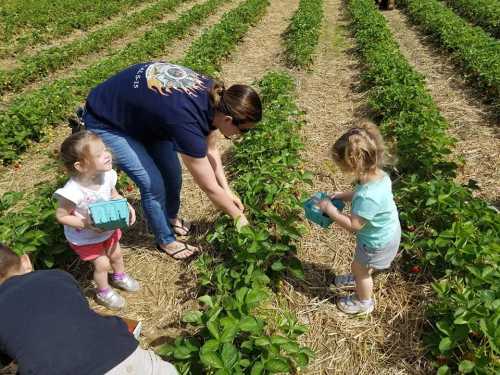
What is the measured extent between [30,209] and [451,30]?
33.9ft

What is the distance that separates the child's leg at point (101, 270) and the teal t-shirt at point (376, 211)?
186 cm

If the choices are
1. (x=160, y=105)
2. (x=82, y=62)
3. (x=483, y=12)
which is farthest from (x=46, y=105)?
(x=483, y=12)

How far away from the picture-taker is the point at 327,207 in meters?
2.58

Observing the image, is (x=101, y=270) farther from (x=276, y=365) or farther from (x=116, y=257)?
(x=276, y=365)

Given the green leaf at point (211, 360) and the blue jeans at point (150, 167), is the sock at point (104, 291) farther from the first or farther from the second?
the green leaf at point (211, 360)

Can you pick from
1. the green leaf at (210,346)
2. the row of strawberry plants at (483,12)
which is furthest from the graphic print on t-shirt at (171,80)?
the row of strawberry plants at (483,12)

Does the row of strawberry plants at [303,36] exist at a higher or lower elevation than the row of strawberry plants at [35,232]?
lower

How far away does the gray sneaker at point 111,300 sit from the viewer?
3.17m

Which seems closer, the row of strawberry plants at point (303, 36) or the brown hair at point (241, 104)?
the brown hair at point (241, 104)

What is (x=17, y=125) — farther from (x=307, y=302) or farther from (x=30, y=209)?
(x=307, y=302)

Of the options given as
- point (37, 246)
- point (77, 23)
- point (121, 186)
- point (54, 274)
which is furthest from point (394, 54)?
point (77, 23)

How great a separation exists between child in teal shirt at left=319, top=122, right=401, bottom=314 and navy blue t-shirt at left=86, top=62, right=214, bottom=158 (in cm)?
91

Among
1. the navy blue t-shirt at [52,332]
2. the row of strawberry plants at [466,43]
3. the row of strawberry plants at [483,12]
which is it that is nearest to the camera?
the navy blue t-shirt at [52,332]

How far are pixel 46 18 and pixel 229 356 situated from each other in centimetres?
1554
